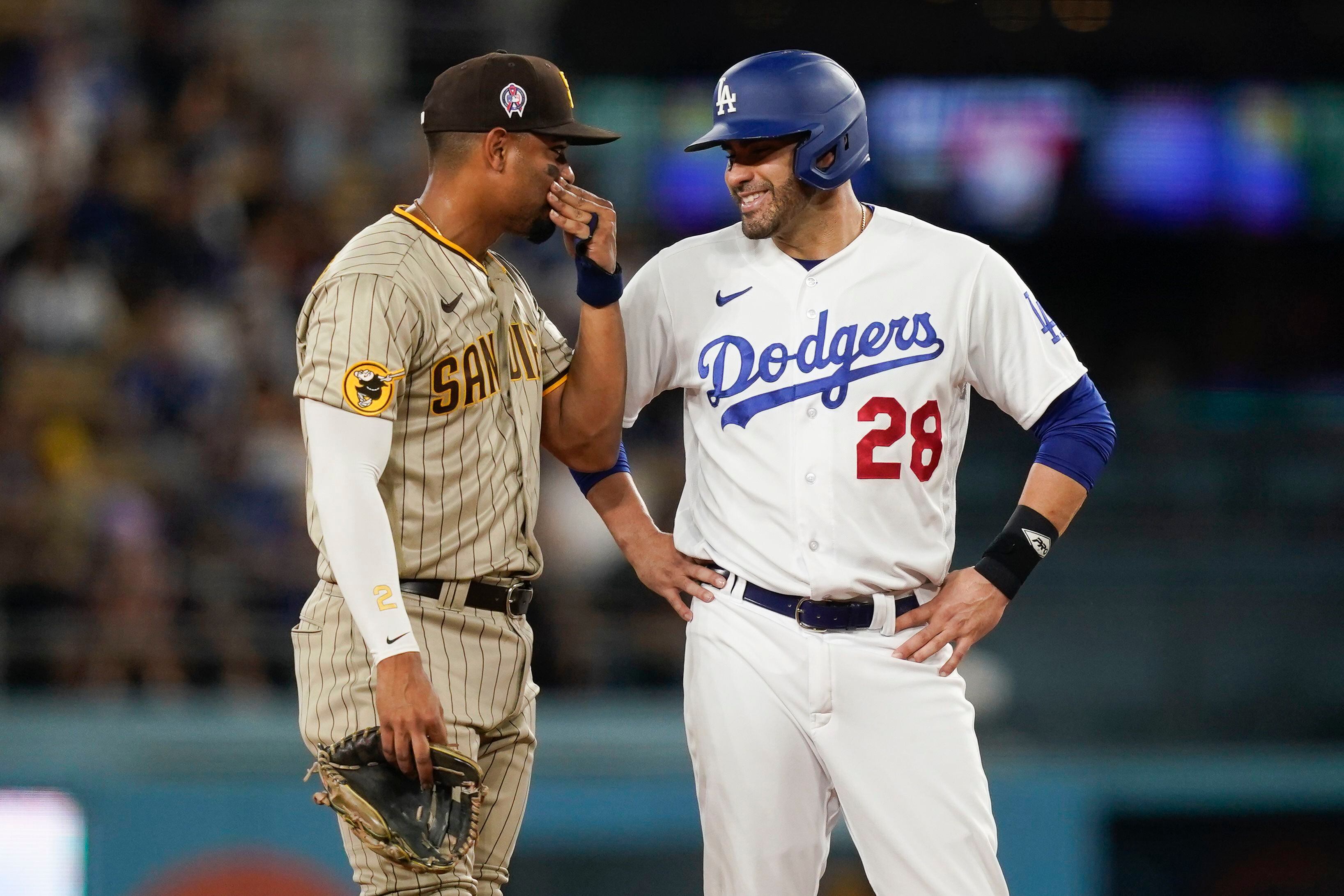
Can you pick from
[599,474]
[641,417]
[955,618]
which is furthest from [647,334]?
[641,417]

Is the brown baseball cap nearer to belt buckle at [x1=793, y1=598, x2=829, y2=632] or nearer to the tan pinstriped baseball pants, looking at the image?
the tan pinstriped baseball pants

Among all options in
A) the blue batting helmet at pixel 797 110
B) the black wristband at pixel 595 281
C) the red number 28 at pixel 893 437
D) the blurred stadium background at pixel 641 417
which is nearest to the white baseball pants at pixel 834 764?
the red number 28 at pixel 893 437

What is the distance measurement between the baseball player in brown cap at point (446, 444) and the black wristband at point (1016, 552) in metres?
0.88

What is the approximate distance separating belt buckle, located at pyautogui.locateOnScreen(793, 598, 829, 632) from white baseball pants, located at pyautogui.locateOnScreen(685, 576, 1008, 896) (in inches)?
0.4

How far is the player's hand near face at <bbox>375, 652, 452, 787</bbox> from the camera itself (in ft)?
9.53

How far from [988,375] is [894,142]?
23.0 ft

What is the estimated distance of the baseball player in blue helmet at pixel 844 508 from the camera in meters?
3.35

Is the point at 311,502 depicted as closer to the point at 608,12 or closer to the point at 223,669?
the point at 223,669

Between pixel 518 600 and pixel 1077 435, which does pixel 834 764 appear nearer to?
pixel 518 600

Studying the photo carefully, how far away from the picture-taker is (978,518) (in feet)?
27.8

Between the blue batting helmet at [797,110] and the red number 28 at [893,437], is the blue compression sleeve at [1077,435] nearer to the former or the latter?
the red number 28 at [893,437]

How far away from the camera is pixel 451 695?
3.11 m

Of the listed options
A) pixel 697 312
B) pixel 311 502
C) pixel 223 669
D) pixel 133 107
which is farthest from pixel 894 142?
pixel 311 502

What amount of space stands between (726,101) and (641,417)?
477 centimetres
